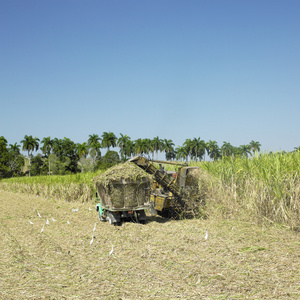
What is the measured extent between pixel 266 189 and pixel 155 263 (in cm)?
461

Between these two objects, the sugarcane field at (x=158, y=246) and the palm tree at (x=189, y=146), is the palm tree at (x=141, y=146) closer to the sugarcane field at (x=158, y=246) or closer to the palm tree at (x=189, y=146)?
the palm tree at (x=189, y=146)

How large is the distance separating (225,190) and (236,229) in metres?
2.60

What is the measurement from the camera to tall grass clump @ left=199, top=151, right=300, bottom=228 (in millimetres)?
9195

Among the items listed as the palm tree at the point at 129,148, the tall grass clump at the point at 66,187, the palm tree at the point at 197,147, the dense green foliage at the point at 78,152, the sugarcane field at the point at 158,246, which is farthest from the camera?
the palm tree at the point at 197,147

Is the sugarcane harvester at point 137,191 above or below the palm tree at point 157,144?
below

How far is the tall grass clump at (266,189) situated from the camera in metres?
9.20

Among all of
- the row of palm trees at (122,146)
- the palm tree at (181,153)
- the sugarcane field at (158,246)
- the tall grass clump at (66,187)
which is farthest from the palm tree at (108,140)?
the sugarcane field at (158,246)

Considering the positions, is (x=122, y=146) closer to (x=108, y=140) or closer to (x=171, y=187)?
(x=108, y=140)

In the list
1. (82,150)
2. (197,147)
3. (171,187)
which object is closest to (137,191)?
(171,187)

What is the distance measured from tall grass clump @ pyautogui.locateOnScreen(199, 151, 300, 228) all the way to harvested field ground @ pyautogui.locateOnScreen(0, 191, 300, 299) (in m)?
0.55

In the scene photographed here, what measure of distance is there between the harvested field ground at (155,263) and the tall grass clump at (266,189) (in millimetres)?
549

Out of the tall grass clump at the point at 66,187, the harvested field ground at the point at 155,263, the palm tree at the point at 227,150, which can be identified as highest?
the palm tree at the point at 227,150

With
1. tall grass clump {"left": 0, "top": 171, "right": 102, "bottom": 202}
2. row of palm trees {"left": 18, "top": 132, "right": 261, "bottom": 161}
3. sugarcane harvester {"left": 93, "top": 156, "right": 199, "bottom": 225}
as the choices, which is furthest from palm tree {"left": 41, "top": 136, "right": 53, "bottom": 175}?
sugarcane harvester {"left": 93, "top": 156, "right": 199, "bottom": 225}

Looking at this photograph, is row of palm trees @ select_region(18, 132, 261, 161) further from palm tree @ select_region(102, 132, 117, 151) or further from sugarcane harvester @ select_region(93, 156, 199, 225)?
sugarcane harvester @ select_region(93, 156, 199, 225)
